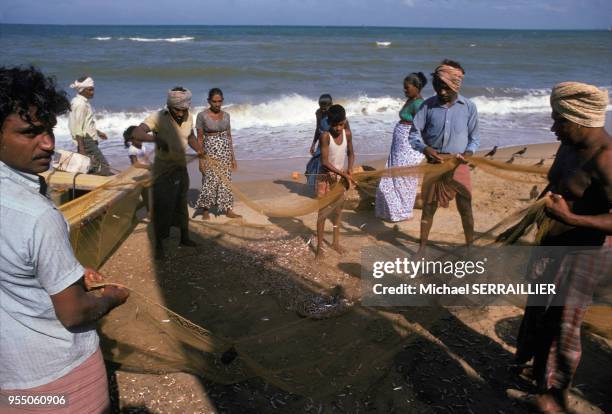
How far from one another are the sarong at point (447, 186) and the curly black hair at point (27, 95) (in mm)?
3461

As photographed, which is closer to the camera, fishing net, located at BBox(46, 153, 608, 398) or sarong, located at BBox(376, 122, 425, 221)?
fishing net, located at BBox(46, 153, 608, 398)

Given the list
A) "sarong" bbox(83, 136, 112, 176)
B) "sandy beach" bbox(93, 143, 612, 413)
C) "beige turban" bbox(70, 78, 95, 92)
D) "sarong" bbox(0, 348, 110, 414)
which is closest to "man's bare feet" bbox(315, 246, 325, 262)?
"sandy beach" bbox(93, 143, 612, 413)

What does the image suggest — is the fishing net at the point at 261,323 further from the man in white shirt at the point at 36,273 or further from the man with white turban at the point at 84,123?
the man with white turban at the point at 84,123

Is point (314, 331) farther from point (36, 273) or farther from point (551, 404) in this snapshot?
point (36, 273)

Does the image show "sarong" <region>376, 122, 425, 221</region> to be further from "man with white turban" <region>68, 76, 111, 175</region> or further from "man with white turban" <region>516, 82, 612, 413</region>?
"man with white turban" <region>68, 76, 111, 175</region>

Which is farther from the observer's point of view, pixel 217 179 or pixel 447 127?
pixel 217 179

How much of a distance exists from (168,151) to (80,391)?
3431 millimetres

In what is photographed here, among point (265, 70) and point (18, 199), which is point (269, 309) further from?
point (265, 70)

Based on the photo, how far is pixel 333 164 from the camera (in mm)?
5090

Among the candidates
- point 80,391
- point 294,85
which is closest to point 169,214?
point 80,391

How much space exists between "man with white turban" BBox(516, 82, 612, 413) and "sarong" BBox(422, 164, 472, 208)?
1.50m

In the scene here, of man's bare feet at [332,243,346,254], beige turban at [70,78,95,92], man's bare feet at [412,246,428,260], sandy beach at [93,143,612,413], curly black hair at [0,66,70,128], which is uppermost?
curly black hair at [0,66,70,128]

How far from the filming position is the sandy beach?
3094mm

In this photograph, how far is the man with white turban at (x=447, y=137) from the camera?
4.55 meters
